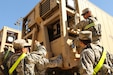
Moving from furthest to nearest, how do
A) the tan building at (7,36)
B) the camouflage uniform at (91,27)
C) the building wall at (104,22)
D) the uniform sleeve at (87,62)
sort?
the tan building at (7,36), the building wall at (104,22), the camouflage uniform at (91,27), the uniform sleeve at (87,62)

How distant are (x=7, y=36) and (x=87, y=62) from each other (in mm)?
4281

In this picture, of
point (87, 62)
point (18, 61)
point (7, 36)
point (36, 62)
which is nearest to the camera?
point (87, 62)

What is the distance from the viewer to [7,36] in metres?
6.16

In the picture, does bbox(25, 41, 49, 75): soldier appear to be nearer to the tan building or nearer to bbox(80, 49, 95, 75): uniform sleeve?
bbox(80, 49, 95, 75): uniform sleeve

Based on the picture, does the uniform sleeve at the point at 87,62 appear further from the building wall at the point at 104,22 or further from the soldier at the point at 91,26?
the building wall at the point at 104,22

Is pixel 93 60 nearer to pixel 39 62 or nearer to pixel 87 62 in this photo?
pixel 87 62

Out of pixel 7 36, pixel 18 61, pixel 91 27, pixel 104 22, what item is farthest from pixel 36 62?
pixel 7 36

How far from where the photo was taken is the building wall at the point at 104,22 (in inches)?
152

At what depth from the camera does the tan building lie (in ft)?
19.2

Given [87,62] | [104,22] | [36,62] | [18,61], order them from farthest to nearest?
1. [104,22]
2. [36,62]
3. [18,61]
4. [87,62]

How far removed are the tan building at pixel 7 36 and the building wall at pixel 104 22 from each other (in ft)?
9.95

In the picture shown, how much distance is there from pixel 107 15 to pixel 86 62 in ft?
7.75

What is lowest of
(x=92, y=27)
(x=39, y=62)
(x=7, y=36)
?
(x=39, y=62)

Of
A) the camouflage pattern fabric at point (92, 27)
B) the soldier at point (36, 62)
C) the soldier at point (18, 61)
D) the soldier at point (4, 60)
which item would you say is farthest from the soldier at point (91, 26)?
the soldier at point (4, 60)
